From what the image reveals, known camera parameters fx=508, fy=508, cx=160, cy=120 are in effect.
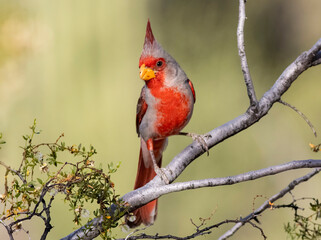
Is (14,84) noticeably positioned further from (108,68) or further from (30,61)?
(108,68)

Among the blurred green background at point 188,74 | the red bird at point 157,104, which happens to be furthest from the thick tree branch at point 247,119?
the blurred green background at point 188,74

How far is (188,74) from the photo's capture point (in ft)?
9.51

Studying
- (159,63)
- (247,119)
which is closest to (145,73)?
(159,63)

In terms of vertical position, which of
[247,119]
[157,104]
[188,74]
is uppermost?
[188,74]

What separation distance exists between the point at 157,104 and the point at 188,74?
1.25 meters

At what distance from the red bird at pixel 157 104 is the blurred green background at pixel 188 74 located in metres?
0.86

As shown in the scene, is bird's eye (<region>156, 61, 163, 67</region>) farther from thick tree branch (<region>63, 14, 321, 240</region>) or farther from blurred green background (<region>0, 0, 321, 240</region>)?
blurred green background (<region>0, 0, 321, 240</region>)

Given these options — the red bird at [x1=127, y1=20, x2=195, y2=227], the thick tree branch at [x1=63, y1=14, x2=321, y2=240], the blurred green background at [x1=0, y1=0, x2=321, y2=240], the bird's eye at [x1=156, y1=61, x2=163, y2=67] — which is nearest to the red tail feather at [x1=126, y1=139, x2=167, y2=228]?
the red bird at [x1=127, y1=20, x2=195, y2=227]

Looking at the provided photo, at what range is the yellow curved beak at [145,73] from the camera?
5.16ft

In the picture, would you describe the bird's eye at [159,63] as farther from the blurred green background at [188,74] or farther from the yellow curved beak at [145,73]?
the blurred green background at [188,74]

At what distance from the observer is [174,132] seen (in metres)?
1.70

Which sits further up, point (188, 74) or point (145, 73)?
point (188, 74)

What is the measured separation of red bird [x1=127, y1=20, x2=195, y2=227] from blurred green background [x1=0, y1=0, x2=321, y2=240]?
0.86 m

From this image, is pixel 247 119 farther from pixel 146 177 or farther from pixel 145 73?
pixel 146 177
